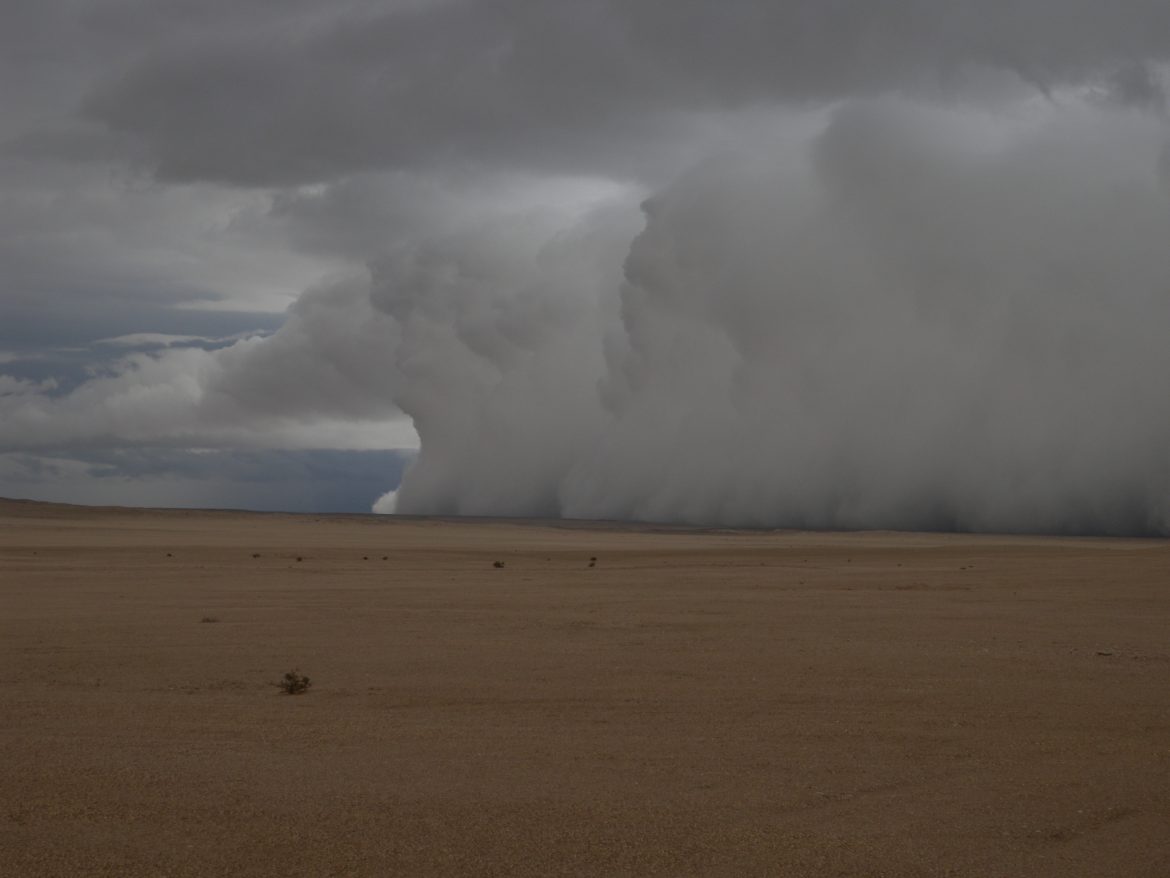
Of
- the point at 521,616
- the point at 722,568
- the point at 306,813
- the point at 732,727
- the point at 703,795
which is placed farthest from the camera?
the point at 722,568

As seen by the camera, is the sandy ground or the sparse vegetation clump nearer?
the sandy ground

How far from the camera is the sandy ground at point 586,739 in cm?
676

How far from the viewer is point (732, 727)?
10055mm

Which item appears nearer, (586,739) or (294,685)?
(586,739)

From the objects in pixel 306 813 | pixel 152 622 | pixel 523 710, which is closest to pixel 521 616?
pixel 152 622

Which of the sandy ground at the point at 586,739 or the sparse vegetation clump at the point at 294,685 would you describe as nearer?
the sandy ground at the point at 586,739

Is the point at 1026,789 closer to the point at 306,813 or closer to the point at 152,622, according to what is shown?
the point at 306,813

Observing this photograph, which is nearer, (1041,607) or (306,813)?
(306,813)

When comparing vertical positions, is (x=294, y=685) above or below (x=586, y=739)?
below

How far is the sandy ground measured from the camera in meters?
6.76

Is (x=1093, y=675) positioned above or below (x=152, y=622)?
above

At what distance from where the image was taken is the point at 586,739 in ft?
31.6

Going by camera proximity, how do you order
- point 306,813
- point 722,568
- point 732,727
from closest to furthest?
point 306,813 < point 732,727 < point 722,568

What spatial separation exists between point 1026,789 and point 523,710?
4.63 meters
